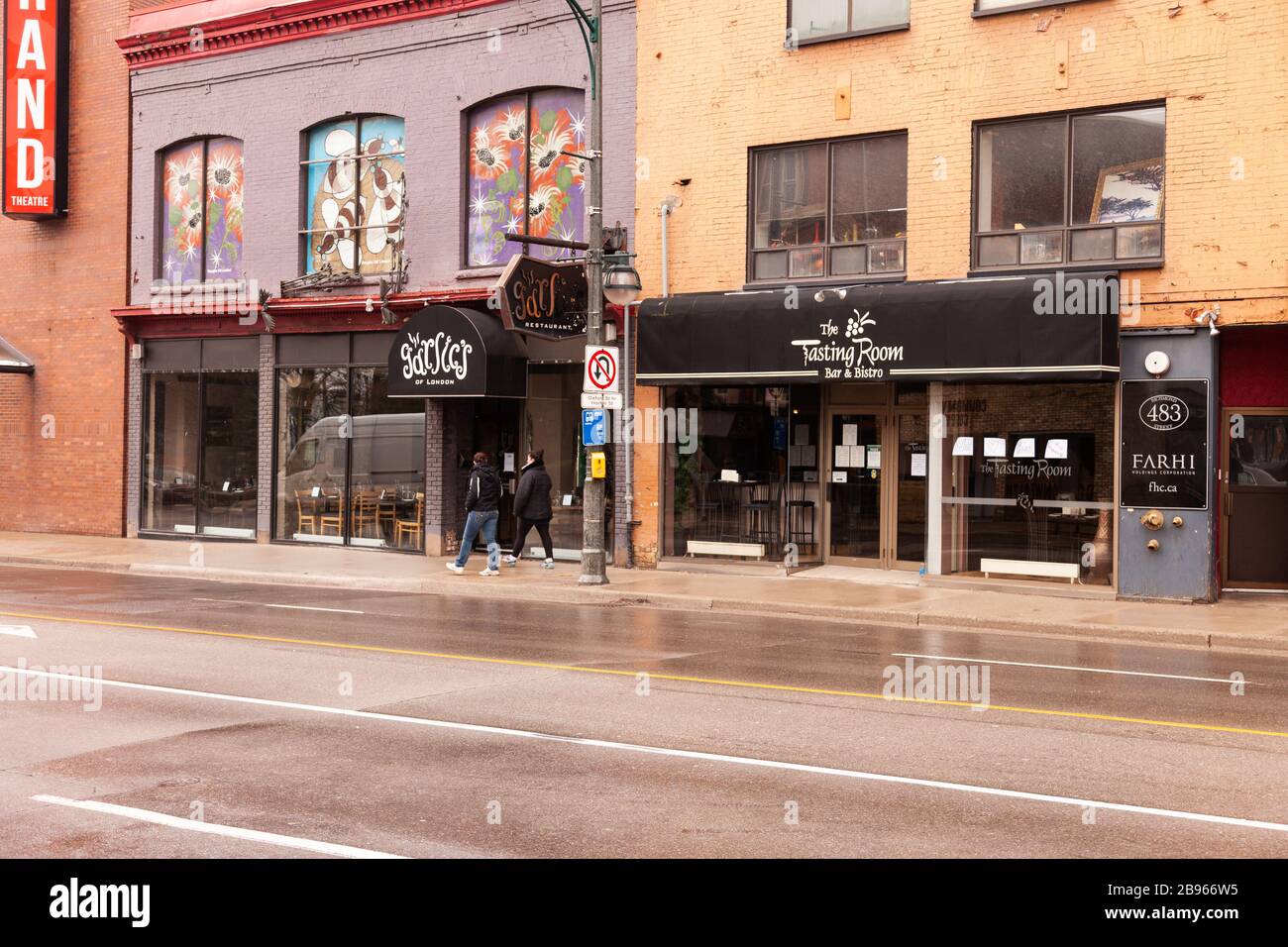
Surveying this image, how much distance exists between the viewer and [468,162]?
2311 cm

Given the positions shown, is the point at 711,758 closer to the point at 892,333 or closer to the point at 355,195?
the point at 892,333

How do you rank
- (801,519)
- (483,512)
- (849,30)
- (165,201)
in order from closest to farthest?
(849,30) → (483,512) → (801,519) → (165,201)

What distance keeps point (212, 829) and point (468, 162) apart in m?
18.2

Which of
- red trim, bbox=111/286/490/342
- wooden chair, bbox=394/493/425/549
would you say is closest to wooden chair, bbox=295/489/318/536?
wooden chair, bbox=394/493/425/549

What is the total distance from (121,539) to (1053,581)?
18.0m

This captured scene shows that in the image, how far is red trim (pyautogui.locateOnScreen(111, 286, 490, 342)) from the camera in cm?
2269

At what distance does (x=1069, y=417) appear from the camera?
18.1m

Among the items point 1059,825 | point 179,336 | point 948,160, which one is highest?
point 948,160

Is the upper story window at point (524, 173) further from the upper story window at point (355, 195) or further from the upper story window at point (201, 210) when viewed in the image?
the upper story window at point (201, 210)

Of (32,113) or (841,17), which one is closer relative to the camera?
(841,17)

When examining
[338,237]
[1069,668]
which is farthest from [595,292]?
[1069,668]

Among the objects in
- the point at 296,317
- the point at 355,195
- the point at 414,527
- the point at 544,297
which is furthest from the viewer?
the point at 296,317
